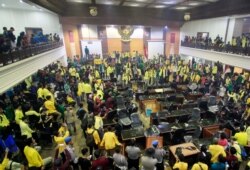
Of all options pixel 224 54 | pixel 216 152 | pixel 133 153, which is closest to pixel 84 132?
pixel 133 153

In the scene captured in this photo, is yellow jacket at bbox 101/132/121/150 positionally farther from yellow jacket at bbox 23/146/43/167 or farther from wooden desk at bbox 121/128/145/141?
yellow jacket at bbox 23/146/43/167

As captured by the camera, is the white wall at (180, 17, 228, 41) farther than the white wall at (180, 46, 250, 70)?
Yes

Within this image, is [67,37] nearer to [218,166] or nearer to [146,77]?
[146,77]

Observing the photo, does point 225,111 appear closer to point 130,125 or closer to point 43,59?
point 130,125

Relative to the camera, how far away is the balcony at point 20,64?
6.23 metres

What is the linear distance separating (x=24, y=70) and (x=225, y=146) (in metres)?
8.37

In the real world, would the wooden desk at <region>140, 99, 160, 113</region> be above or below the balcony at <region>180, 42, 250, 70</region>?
below

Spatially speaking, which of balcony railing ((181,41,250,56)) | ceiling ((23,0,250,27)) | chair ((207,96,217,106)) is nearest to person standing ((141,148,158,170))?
chair ((207,96,217,106))

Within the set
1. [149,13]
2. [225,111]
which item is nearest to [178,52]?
[149,13]

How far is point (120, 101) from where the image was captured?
9.43m

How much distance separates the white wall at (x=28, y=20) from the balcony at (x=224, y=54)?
14074mm

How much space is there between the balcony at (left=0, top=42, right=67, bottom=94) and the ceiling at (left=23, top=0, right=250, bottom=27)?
203 inches

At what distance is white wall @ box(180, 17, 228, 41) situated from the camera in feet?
55.9

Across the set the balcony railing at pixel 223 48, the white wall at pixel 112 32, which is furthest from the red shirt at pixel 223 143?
the white wall at pixel 112 32
